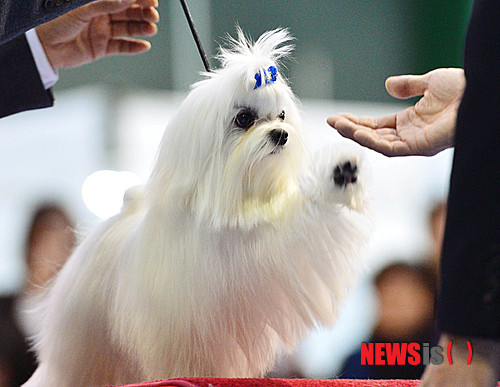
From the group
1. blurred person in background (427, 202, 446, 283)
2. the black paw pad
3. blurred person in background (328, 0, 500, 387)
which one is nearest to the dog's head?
the black paw pad

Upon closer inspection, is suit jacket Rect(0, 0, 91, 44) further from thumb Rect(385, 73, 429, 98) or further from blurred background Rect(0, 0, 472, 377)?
blurred background Rect(0, 0, 472, 377)

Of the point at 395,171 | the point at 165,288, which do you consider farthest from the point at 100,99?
the point at 165,288

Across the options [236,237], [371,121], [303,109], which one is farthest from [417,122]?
[303,109]

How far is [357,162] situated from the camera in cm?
92

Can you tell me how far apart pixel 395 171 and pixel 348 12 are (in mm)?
682

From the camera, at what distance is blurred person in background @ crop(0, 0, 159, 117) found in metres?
1.12

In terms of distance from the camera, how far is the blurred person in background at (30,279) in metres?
1.60

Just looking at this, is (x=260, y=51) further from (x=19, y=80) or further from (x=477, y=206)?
(x=477, y=206)

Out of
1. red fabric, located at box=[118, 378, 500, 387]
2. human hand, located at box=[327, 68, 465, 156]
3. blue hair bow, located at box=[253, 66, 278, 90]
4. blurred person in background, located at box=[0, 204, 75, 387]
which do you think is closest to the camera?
red fabric, located at box=[118, 378, 500, 387]

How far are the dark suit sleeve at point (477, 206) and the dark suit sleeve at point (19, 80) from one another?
0.93 m

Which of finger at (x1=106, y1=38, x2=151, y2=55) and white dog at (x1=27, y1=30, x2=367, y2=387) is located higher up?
finger at (x1=106, y1=38, x2=151, y2=55)

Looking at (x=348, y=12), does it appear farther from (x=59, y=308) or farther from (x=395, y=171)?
(x=59, y=308)

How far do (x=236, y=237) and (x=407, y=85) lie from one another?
41 centimetres

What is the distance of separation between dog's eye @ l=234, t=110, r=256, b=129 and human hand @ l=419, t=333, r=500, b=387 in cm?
64
